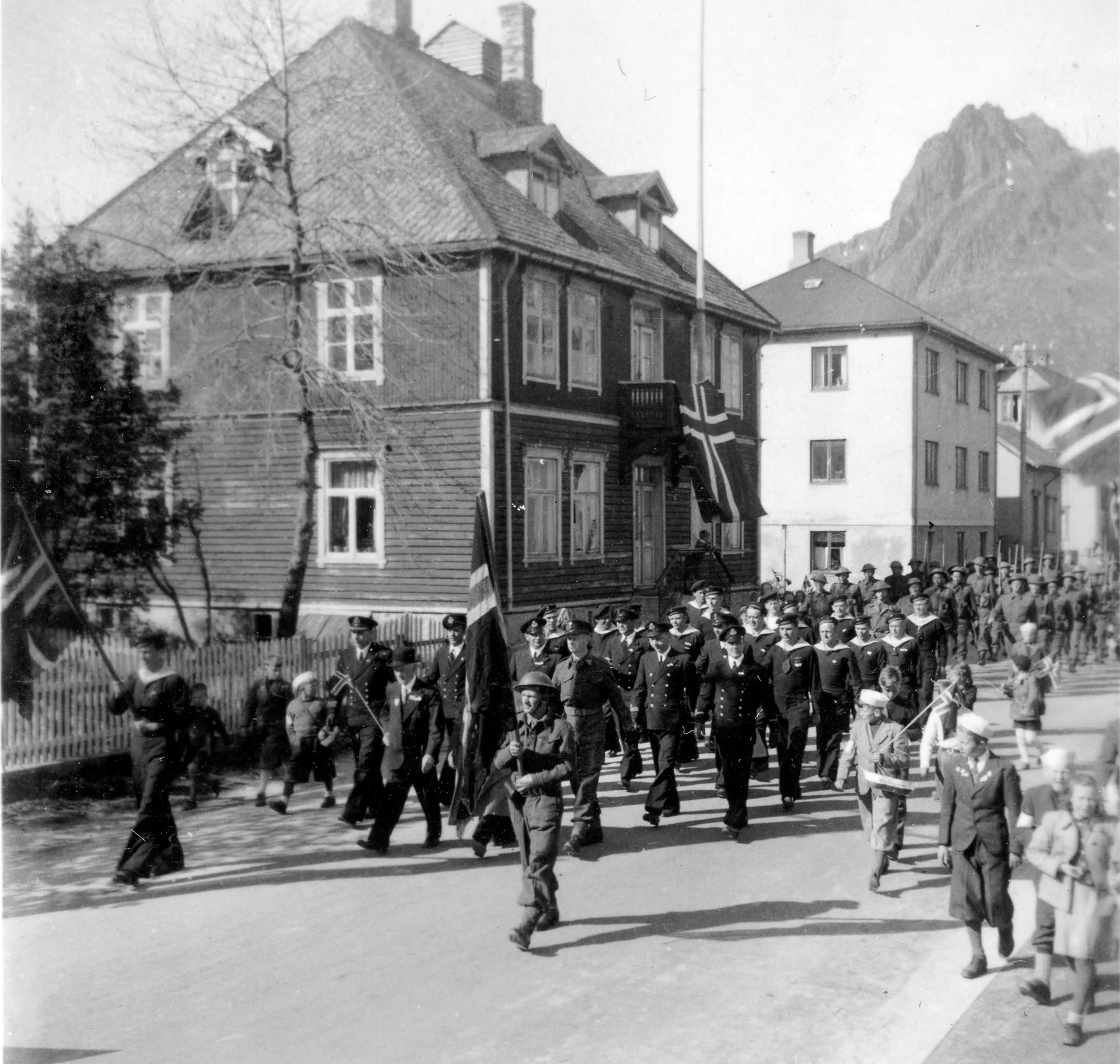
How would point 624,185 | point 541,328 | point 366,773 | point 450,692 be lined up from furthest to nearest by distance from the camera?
point 624,185 → point 541,328 → point 450,692 → point 366,773

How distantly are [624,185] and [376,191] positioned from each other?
27.1 feet

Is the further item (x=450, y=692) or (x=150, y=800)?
(x=450, y=692)

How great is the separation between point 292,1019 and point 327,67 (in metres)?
19.0

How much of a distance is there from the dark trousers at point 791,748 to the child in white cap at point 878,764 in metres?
1.83

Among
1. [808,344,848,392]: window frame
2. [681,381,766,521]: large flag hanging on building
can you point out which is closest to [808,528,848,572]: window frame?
[808,344,848,392]: window frame

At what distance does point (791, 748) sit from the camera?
11297 millimetres

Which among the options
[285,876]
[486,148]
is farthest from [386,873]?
[486,148]

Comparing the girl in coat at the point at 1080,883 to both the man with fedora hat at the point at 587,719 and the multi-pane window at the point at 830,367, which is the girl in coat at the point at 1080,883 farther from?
the multi-pane window at the point at 830,367

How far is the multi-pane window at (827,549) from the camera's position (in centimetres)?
3375

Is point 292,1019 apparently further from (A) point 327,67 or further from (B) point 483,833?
(A) point 327,67

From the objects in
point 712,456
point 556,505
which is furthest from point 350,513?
point 712,456

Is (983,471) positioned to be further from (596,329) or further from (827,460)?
(596,329)

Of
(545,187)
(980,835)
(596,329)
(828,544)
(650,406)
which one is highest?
(545,187)

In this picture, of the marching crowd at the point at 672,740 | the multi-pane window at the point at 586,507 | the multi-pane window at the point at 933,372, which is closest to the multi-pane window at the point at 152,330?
the marching crowd at the point at 672,740
